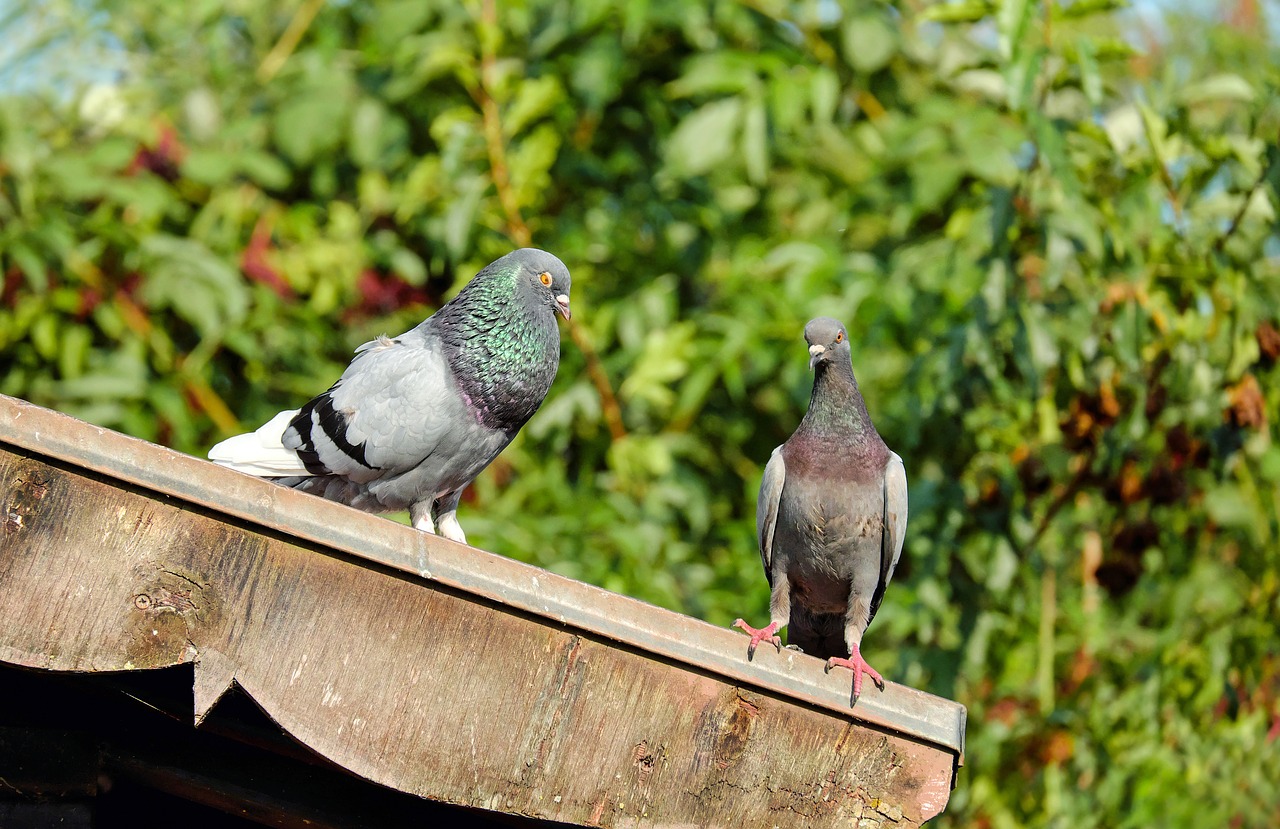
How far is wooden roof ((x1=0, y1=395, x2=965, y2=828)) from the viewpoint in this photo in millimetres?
1614

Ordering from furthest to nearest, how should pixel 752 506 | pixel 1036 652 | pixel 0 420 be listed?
pixel 752 506
pixel 1036 652
pixel 0 420

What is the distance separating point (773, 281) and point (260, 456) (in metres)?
2.67

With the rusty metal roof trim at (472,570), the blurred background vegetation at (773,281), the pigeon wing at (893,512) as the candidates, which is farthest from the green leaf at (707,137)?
the rusty metal roof trim at (472,570)

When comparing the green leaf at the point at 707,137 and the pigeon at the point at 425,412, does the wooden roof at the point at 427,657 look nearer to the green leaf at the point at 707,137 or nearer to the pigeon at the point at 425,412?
the pigeon at the point at 425,412

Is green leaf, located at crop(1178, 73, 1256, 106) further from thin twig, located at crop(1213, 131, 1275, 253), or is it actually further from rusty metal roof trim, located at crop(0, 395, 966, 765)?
rusty metal roof trim, located at crop(0, 395, 966, 765)

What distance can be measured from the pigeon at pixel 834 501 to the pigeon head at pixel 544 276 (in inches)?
23.3

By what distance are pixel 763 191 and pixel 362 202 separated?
5.48 feet

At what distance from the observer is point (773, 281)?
203 inches

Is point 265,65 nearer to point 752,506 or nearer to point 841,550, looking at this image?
point 752,506

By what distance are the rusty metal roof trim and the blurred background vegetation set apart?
1928 millimetres

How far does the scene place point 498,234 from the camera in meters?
4.86

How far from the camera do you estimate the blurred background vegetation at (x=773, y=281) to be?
12.8ft

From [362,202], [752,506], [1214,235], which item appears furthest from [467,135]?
[1214,235]

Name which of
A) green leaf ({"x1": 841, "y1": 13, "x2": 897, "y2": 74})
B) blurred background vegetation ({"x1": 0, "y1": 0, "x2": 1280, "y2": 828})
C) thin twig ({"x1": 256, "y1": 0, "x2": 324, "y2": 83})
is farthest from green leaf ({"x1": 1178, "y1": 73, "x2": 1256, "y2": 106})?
thin twig ({"x1": 256, "y1": 0, "x2": 324, "y2": 83})
